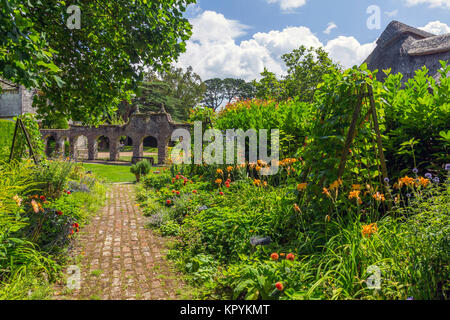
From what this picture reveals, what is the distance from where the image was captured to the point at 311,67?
21672mm

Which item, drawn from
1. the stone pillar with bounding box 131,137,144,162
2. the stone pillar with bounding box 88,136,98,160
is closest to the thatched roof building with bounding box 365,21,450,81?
the stone pillar with bounding box 131,137,144,162

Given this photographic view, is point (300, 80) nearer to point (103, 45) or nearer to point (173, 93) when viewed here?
point (103, 45)

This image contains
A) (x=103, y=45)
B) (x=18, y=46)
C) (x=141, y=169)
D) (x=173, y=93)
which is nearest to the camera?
(x=18, y=46)

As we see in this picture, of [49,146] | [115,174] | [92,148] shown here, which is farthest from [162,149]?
[49,146]

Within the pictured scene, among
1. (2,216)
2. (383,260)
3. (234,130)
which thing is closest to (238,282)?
(383,260)

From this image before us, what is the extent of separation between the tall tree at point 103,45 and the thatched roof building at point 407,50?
1018 centimetres

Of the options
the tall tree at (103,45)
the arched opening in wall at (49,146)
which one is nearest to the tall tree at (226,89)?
the arched opening in wall at (49,146)

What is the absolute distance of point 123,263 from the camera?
351cm

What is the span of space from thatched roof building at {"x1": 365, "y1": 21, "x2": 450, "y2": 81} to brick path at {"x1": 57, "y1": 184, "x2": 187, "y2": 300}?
11512 millimetres

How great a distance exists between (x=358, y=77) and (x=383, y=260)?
210 centimetres

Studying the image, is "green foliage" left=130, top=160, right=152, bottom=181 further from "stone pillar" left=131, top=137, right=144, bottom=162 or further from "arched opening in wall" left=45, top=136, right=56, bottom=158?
"arched opening in wall" left=45, top=136, right=56, bottom=158

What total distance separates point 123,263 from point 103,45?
4.31 m

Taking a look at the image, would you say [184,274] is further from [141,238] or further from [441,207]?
[441,207]

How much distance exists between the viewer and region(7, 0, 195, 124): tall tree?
450 cm
